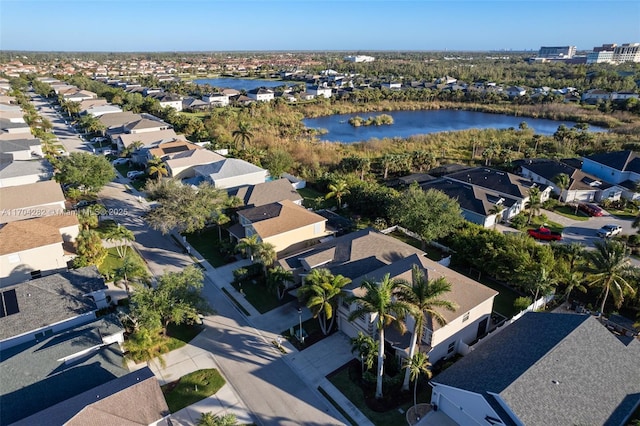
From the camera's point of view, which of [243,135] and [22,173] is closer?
[22,173]

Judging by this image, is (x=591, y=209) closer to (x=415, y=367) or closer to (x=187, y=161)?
(x=415, y=367)

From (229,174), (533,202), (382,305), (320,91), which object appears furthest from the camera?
(320,91)

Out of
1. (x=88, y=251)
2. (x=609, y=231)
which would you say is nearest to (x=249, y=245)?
(x=88, y=251)

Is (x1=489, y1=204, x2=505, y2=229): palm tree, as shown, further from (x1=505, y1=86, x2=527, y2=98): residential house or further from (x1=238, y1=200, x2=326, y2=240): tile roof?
(x1=505, y1=86, x2=527, y2=98): residential house

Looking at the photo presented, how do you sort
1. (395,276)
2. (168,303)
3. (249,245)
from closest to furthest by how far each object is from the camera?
(168,303), (395,276), (249,245)

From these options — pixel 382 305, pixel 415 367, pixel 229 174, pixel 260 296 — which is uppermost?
pixel 382 305

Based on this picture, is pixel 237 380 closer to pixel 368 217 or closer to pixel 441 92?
pixel 368 217
